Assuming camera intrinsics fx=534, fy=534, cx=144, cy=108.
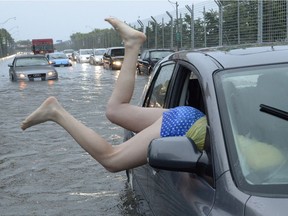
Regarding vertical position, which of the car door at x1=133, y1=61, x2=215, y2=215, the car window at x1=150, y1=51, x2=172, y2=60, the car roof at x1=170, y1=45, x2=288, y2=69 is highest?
the car roof at x1=170, y1=45, x2=288, y2=69

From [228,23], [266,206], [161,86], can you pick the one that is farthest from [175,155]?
A: [228,23]

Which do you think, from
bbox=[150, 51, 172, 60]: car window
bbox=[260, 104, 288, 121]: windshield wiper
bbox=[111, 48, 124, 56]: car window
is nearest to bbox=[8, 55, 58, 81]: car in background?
bbox=[150, 51, 172, 60]: car window

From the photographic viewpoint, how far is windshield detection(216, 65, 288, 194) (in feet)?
7.82

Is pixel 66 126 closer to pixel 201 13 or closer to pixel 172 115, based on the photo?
pixel 172 115

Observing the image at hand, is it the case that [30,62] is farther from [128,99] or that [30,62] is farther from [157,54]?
[128,99]

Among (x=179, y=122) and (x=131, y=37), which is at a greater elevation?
(x=131, y=37)

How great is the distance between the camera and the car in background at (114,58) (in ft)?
116

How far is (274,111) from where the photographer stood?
265cm

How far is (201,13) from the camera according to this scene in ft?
85.1

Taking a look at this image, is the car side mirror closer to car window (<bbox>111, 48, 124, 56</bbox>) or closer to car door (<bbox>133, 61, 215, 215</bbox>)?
car door (<bbox>133, 61, 215, 215</bbox>)

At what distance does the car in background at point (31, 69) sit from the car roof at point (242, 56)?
69.6ft

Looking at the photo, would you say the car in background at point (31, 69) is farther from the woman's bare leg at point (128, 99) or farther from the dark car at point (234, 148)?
the dark car at point (234, 148)

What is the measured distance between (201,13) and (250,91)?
2367cm

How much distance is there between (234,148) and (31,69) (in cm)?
2247
